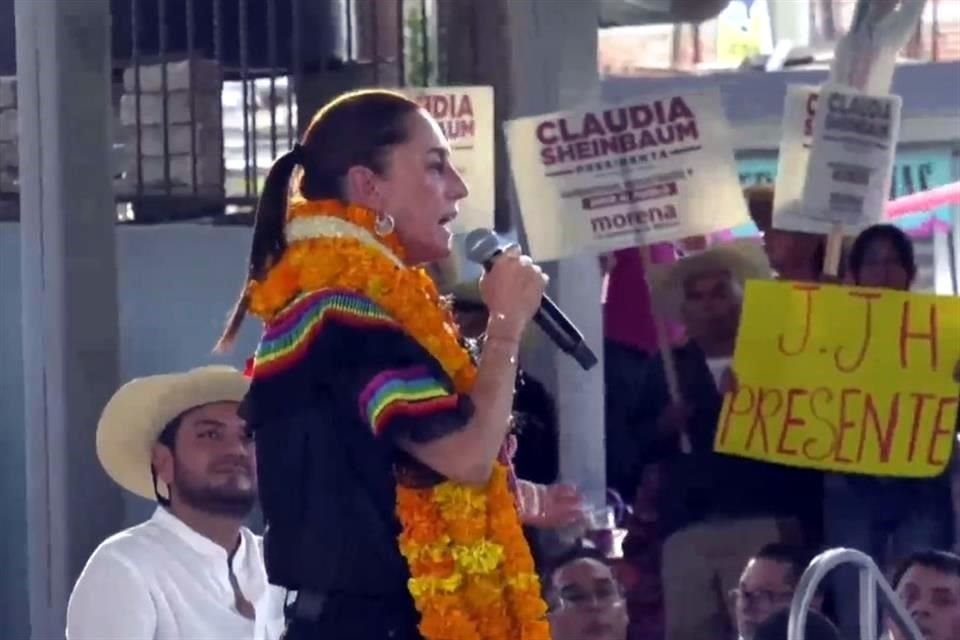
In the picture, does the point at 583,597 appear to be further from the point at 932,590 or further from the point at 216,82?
the point at 216,82

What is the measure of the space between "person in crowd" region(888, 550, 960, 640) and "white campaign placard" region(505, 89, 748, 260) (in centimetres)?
81

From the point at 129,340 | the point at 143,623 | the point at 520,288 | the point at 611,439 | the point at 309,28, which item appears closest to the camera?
the point at 520,288

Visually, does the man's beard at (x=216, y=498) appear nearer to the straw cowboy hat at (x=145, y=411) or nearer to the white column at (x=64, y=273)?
the straw cowboy hat at (x=145, y=411)

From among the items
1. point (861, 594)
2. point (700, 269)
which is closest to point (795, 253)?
point (700, 269)

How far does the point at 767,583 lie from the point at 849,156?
0.99m

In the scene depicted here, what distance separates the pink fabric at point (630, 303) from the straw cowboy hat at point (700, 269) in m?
0.15

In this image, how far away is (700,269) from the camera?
501cm

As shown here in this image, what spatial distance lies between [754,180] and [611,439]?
4.62 meters

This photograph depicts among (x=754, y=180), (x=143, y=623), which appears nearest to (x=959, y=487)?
(x=143, y=623)

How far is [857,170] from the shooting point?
4.82 m

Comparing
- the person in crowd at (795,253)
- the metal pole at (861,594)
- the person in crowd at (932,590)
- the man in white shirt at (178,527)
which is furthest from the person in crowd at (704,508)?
the metal pole at (861,594)

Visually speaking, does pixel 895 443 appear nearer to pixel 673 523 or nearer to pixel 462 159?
pixel 673 523

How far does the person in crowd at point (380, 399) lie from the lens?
2.88 metres

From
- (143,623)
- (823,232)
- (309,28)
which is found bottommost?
(143,623)
